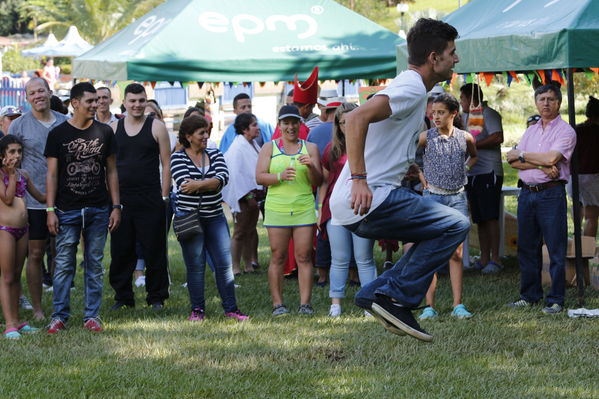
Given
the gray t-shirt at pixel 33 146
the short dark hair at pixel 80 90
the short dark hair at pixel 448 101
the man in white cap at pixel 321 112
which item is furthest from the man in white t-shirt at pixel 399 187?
the man in white cap at pixel 321 112

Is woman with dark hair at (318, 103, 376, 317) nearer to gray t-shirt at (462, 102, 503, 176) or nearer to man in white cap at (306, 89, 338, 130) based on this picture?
man in white cap at (306, 89, 338, 130)

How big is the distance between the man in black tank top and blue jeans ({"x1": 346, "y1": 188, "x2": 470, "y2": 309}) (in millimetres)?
3394

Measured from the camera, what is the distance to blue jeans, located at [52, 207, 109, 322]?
23.9 feet

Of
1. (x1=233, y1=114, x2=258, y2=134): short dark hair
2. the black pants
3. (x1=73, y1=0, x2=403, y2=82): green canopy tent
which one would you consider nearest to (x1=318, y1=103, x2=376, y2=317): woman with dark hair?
the black pants

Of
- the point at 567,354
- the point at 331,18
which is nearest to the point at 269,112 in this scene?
the point at 331,18

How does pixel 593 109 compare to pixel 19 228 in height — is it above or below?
above

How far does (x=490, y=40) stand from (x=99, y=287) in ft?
12.8

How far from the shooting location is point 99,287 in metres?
7.49

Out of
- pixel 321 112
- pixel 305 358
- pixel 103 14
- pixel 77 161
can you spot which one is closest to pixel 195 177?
pixel 77 161

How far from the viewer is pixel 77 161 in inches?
285

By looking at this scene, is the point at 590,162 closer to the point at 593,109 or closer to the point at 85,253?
the point at 593,109

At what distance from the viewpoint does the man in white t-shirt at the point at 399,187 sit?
15.7ft

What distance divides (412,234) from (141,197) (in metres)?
3.68

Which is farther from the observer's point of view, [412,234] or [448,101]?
[448,101]
